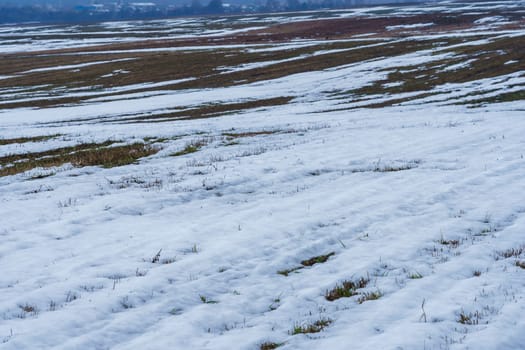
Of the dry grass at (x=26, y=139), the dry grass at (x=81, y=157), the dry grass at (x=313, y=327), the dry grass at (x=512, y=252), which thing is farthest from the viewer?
the dry grass at (x=26, y=139)

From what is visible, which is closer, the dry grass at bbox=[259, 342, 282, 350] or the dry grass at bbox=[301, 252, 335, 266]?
the dry grass at bbox=[259, 342, 282, 350]

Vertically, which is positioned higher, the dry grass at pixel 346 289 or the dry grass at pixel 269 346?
the dry grass at pixel 269 346

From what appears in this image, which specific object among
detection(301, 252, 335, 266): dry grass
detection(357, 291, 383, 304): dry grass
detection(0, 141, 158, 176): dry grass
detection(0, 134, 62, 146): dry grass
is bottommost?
detection(0, 134, 62, 146): dry grass

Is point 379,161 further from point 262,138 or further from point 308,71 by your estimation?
point 308,71

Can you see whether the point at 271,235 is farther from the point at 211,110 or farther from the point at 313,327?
the point at 211,110

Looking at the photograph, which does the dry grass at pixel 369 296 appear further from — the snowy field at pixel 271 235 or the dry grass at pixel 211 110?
the dry grass at pixel 211 110

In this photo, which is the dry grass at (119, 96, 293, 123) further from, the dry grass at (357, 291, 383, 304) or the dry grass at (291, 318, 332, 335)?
the dry grass at (291, 318, 332, 335)

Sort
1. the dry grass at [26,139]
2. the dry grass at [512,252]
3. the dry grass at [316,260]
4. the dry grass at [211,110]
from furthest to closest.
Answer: the dry grass at [211,110] → the dry grass at [26,139] → the dry grass at [316,260] → the dry grass at [512,252]

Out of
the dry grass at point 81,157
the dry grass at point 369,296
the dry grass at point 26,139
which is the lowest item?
the dry grass at point 26,139

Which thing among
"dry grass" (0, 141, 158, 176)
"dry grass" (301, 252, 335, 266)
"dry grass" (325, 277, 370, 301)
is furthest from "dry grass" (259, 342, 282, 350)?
"dry grass" (0, 141, 158, 176)

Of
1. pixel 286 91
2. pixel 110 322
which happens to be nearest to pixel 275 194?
pixel 110 322

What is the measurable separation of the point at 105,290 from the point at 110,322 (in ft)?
3.52

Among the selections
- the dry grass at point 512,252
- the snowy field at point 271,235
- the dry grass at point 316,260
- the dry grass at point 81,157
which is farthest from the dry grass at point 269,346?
the dry grass at point 81,157

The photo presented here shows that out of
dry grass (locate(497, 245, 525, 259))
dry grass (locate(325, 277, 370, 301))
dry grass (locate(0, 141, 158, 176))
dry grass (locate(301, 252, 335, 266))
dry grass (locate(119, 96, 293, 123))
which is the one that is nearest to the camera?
dry grass (locate(325, 277, 370, 301))
